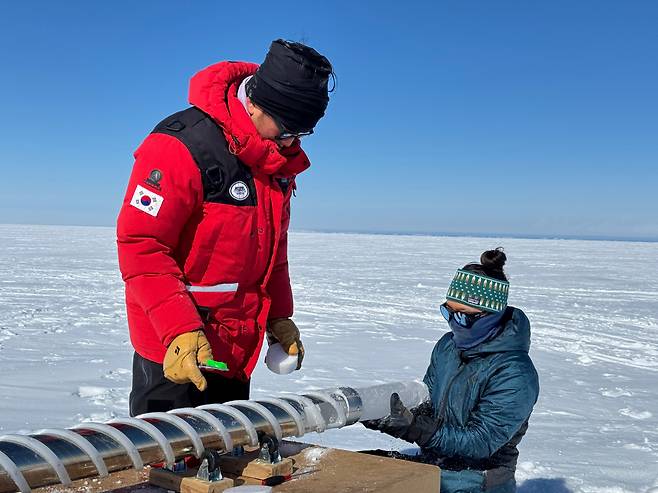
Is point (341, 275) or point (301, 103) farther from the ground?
point (301, 103)

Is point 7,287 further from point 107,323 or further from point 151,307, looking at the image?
point 151,307

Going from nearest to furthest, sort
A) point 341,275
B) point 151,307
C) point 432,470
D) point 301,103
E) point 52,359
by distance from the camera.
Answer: point 432,470 → point 151,307 → point 301,103 → point 52,359 → point 341,275

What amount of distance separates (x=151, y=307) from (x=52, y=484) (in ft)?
2.23

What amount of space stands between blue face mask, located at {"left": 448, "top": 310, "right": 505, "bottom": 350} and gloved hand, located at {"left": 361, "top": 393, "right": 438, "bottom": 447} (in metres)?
0.40

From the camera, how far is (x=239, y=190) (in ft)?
6.16

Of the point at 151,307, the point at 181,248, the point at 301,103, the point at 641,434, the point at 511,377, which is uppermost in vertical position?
the point at 301,103

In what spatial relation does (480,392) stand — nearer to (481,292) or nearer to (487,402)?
(487,402)

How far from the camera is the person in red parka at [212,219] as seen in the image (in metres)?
1.75

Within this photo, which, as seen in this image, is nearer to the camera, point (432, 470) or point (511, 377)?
point (432, 470)

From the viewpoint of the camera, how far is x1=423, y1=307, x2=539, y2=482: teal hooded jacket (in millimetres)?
2400

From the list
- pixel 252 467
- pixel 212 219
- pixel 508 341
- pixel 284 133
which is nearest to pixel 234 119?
pixel 284 133

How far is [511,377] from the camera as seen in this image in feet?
8.08

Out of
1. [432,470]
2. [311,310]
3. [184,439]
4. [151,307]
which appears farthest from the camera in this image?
[311,310]

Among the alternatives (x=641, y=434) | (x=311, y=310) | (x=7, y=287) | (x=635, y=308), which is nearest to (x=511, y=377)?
(x=641, y=434)
